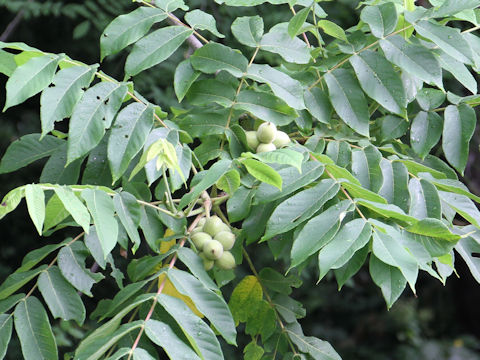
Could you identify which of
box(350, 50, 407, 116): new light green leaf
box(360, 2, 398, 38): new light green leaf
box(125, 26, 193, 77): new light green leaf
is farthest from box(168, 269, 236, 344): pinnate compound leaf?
box(360, 2, 398, 38): new light green leaf

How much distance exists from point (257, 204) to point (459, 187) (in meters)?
0.52

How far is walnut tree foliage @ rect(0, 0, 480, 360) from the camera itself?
4.36 feet

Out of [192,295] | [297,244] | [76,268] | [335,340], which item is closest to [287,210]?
[297,244]

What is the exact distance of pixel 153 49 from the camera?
173cm

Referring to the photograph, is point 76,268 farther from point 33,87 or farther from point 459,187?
point 459,187

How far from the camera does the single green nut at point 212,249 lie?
1.55 metres

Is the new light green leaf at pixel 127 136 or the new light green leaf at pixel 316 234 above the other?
the new light green leaf at pixel 127 136

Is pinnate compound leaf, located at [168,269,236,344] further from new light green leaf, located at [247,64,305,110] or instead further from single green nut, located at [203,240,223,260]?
new light green leaf, located at [247,64,305,110]

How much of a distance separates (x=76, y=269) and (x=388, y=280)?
0.79 meters

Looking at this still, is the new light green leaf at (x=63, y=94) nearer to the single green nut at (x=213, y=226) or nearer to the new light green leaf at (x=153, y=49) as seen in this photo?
the new light green leaf at (x=153, y=49)

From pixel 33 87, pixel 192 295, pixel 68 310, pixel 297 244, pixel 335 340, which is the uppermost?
pixel 33 87

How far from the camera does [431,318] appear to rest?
5336 mm

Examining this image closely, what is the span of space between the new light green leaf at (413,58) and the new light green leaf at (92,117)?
72cm

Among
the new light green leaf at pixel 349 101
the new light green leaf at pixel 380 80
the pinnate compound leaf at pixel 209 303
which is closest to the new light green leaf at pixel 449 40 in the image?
the new light green leaf at pixel 380 80
